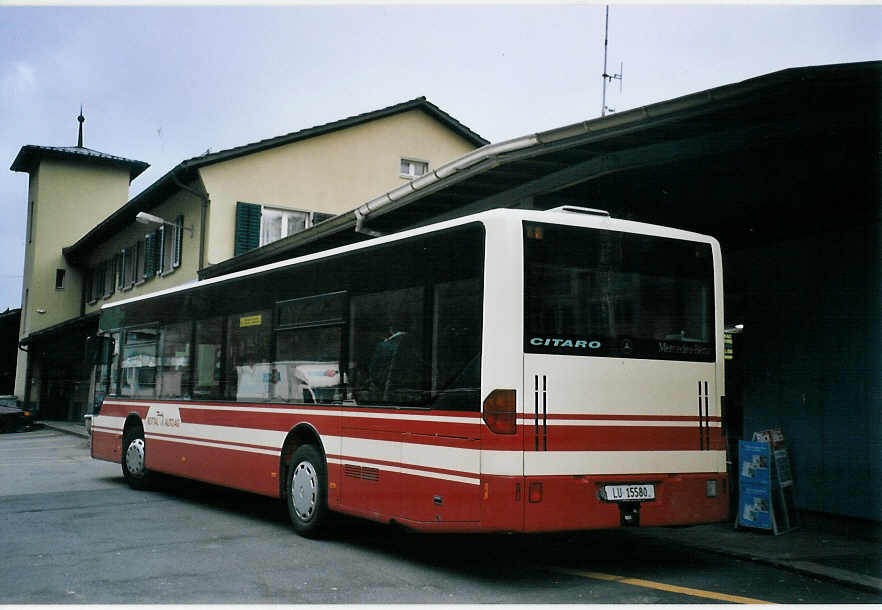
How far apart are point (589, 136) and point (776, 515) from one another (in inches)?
170

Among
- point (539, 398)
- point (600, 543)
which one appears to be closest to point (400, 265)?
point (539, 398)

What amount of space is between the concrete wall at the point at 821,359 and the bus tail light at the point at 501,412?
475 centimetres

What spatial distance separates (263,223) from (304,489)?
1821 cm

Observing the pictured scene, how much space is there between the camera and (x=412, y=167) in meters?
29.8

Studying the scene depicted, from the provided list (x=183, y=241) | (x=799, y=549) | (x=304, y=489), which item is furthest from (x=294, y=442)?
(x=183, y=241)

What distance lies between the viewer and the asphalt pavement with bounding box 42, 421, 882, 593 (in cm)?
741

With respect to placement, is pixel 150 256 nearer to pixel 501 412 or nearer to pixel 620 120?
pixel 620 120

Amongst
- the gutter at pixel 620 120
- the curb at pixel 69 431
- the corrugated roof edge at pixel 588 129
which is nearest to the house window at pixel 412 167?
the curb at pixel 69 431

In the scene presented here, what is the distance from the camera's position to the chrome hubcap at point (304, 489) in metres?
9.02

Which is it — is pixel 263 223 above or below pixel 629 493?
above

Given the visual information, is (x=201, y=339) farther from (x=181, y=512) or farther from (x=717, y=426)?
(x=717, y=426)

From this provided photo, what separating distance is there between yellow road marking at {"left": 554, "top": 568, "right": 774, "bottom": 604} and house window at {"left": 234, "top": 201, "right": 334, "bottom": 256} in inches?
739

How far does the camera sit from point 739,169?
950cm

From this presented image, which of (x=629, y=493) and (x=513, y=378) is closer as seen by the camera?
(x=513, y=378)
